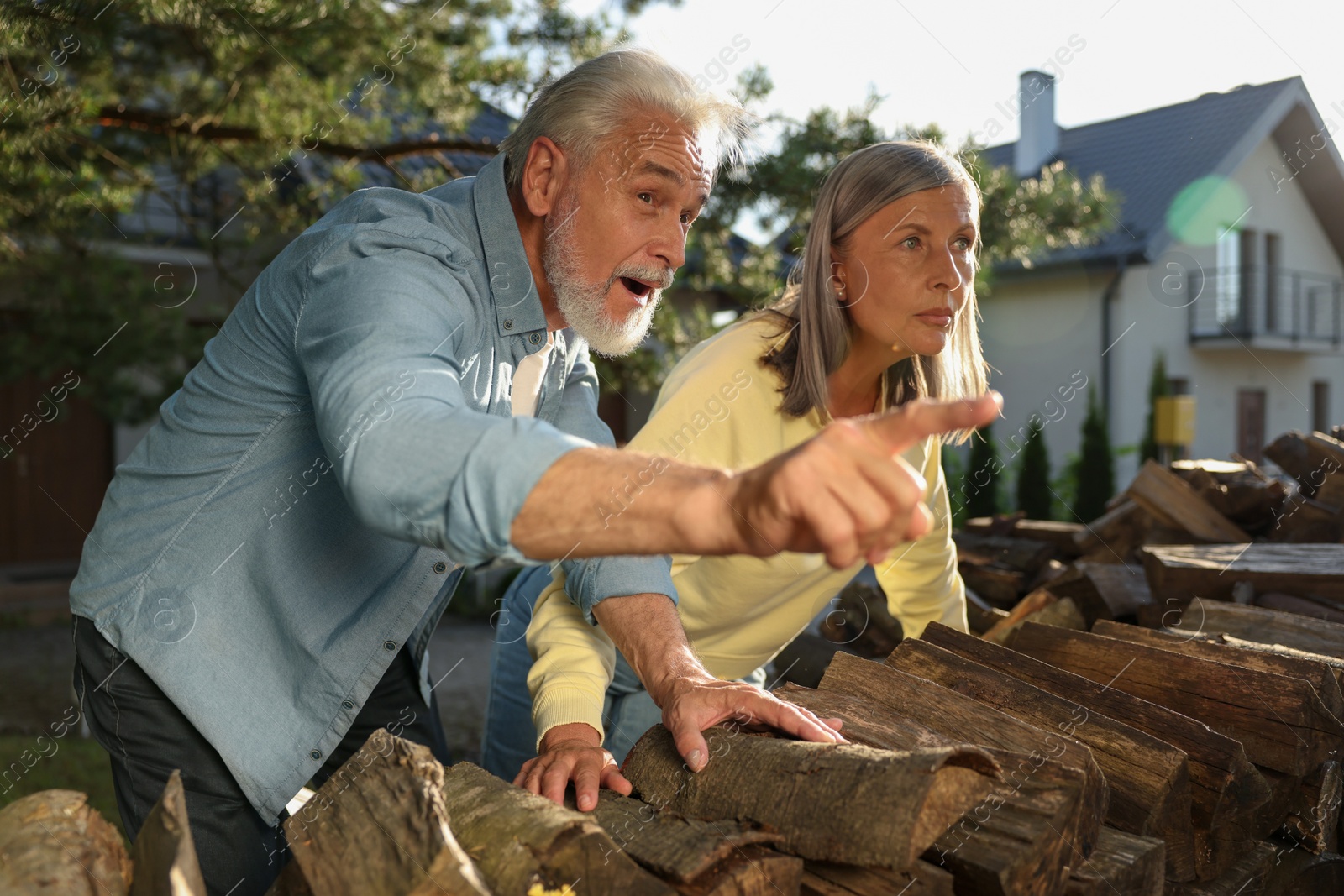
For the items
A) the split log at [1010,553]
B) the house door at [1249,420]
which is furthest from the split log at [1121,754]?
the house door at [1249,420]

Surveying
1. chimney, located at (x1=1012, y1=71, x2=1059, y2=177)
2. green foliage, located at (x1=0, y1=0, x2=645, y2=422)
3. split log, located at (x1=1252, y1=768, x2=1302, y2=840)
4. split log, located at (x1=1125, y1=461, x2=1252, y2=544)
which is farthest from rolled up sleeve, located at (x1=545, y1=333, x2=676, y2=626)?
chimney, located at (x1=1012, y1=71, x2=1059, y2=177)

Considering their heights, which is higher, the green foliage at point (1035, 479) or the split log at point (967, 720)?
the split log at point (967, 720)

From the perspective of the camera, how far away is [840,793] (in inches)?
55.3

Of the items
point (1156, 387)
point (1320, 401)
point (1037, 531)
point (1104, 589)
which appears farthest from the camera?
point (1320, 401)

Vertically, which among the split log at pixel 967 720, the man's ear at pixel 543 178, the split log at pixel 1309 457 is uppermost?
the man's ear at pixel 543 178

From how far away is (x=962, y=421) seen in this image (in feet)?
2.95

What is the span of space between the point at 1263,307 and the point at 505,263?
67.0 ft

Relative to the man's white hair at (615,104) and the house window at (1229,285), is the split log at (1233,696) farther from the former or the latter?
the house window at (1229,285)

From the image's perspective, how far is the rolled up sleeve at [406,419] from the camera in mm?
1082

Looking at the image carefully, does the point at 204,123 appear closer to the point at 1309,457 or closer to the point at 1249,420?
the point at 1309,457

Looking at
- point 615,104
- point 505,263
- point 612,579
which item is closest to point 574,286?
point 505,263

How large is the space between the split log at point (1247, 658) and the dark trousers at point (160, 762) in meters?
1.84

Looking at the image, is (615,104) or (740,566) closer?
(615,104)

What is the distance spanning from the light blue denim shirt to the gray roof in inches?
546
